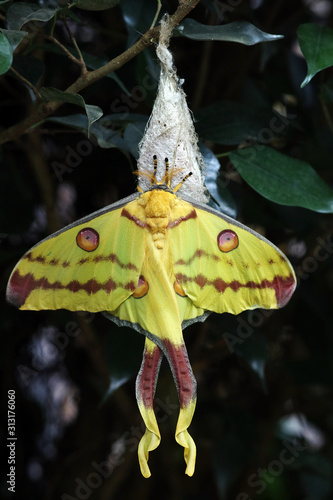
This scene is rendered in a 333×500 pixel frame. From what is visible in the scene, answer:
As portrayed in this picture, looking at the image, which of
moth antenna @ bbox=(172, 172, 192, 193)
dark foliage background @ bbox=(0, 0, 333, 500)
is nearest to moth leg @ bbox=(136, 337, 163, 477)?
moth antenna @ bbox=(172, 172, 192, 193)

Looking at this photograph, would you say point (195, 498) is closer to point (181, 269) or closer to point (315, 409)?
point (315, 409)

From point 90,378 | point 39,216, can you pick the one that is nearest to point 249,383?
point 90,378

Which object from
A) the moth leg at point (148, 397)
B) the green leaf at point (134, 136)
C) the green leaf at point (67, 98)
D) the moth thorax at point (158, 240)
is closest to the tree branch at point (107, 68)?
the green leaf at point (67, 98)

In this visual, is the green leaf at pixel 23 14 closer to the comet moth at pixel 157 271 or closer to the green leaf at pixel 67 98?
the green leaf at pixel 67 98

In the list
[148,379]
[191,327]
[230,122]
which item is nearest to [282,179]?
[230,122]

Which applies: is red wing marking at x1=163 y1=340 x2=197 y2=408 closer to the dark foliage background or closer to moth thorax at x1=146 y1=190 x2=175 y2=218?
moth thorax at x1=146 y1=190 x2=175 y2=218

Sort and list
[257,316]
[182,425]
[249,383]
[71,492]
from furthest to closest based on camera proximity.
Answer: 1. [249,383]
2. [71,492]
3. [257,316]
4. [182,425]

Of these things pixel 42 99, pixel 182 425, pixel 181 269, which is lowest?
pixel 182 425
